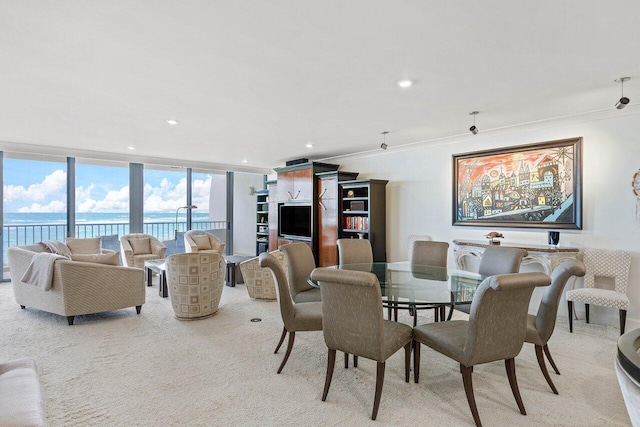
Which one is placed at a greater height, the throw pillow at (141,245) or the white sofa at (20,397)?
the throw pillow at (141,245)

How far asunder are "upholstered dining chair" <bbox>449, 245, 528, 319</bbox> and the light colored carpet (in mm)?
716

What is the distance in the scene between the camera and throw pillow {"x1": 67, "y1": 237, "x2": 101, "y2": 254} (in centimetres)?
593

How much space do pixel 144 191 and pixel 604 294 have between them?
7.76m

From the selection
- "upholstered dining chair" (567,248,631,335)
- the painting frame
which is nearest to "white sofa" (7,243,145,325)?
the painting frame

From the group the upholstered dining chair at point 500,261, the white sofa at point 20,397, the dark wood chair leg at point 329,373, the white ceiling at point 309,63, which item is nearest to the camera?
the white sofa at point 20,397

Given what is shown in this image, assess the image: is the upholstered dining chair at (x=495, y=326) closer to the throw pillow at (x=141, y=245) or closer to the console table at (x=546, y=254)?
the console table at (x=546, y=254)

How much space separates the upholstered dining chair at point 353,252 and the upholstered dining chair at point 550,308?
2014 millimetres

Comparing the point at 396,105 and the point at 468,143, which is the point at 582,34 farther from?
the point at 468,143

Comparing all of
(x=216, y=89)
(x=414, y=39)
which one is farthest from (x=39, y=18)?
(x=414, y=39)

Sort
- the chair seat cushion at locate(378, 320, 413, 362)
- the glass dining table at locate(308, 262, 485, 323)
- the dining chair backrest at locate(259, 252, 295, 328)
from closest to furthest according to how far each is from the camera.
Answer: the chair seat cushion at locate(378, 320, 413, 362) < the glass dining table at locate(308, 262, 485, 323) < the dining chair backrest at locate(259, 252, 295, 328)

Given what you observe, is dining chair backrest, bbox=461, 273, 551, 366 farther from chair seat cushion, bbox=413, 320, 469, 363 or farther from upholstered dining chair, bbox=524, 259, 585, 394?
upholstered dining chair, bbox=524, 259, 585, 394

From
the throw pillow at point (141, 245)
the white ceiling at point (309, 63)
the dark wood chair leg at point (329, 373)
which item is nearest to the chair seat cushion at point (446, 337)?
the dark wood chair leg at point (329, 373)

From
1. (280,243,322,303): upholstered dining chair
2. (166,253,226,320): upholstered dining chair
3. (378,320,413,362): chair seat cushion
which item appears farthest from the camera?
(166,253,226,320): upholstered dining chair

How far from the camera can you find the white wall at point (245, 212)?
31.4 ft
